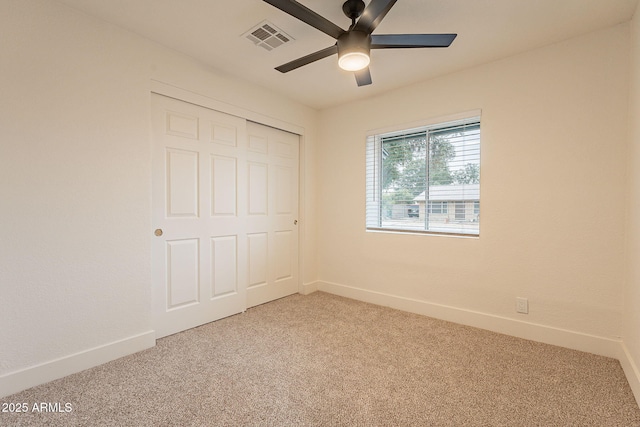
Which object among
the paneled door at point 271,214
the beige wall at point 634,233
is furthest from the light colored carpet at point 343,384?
the paneled door at point 271,214

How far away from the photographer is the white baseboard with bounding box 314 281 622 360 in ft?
7.02

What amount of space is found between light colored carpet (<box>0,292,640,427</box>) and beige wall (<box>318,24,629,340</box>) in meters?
0.42

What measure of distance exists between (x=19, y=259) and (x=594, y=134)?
4.07 metres

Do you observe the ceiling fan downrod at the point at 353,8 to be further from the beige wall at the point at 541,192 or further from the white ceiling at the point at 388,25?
the beige wall at the point at 541,192

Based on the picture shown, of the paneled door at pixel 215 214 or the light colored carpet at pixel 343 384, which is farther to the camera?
the paneled door at pixel 215 214

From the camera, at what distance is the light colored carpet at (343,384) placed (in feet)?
4.94

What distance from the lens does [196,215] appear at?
2.67 meters

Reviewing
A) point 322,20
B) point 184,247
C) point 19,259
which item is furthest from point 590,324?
point 19,259

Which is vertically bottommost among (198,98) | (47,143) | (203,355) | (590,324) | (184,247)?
(203,355)

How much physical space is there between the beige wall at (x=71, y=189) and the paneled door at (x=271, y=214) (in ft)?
3.55

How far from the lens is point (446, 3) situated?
1851mm

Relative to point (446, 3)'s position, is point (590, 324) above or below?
below

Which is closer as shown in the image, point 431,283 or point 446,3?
point 446,3

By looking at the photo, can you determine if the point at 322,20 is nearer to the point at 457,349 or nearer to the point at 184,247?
the point at 184,247
